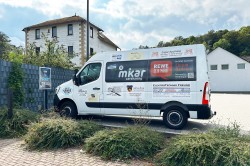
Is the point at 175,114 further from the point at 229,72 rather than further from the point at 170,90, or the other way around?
the point at 229,72

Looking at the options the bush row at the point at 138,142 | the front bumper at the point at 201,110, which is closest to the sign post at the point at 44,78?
the bush row at the point at 138,142

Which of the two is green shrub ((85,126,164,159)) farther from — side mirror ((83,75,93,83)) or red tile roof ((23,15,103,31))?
red tile roof ((23,15,103,31))

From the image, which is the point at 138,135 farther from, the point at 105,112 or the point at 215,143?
the point at 105,112

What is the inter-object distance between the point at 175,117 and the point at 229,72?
30152 mm

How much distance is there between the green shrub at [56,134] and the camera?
19.2ft

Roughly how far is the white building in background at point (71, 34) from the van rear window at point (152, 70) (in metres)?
21.2

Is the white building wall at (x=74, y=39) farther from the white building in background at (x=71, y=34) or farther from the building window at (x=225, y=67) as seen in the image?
the building window at (x=225, y=67)

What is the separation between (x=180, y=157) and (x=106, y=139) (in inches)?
67.4

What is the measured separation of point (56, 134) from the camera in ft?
19.4

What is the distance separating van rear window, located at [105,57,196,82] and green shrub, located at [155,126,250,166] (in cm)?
263

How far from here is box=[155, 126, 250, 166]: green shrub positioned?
13.8ft

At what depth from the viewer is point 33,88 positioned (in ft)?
33.3

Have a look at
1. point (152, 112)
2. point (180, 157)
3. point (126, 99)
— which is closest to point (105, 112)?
point (126, 99)

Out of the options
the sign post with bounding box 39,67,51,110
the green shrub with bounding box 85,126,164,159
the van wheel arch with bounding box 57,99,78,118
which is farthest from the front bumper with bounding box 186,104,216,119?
the sign post with bounding box 39,67,51,110
